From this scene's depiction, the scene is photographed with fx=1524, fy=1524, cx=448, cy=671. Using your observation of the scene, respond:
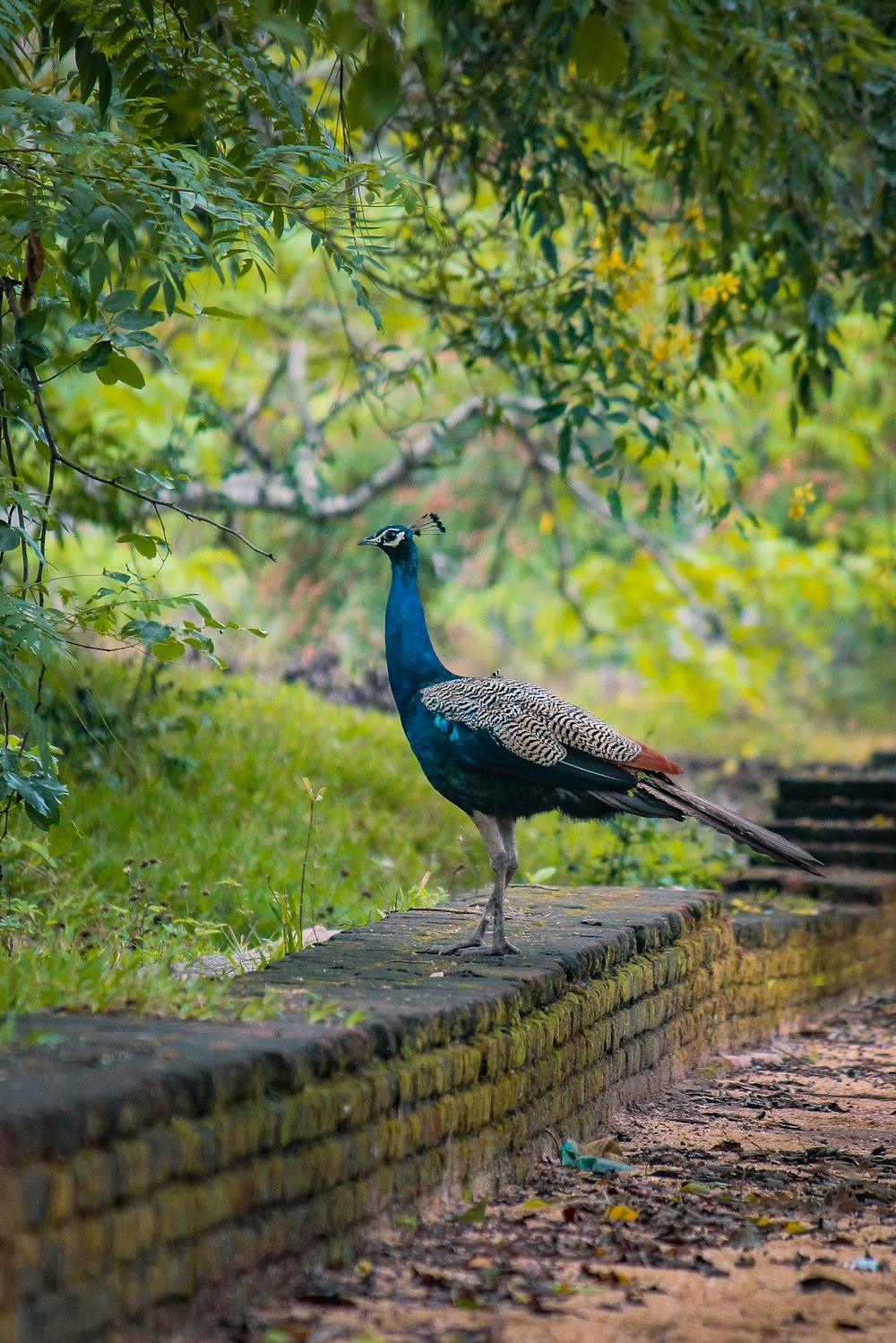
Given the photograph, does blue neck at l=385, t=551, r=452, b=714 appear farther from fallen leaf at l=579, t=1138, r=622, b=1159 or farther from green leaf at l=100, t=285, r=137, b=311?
fallen leaf at l=579, t=1138, r=622, b=1159

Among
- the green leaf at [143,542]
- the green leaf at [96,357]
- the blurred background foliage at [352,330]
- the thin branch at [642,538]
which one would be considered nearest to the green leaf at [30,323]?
the blurred background foliage at [352,330]

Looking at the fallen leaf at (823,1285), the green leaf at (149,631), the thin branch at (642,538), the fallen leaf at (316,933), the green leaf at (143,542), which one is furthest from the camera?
the thin branch at (642,538)

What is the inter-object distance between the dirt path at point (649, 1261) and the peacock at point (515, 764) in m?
0.85

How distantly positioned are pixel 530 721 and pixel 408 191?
173 cm

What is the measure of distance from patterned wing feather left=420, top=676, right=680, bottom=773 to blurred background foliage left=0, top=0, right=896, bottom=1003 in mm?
776

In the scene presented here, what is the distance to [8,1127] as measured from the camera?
233 cm

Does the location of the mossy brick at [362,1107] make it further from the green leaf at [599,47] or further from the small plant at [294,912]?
the green leaf at [599,47]

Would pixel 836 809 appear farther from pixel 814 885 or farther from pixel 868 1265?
pixel 868 1265

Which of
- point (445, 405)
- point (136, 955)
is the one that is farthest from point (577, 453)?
point (136, 955)

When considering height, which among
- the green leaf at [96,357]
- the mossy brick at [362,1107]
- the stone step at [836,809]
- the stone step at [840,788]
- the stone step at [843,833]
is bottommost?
the mossy brick at [362,1107]

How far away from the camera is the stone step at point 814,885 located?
8.23 metres

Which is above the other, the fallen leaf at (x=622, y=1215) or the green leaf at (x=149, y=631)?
the green leaf at (x=149, y=631)

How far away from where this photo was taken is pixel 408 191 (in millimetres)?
4828

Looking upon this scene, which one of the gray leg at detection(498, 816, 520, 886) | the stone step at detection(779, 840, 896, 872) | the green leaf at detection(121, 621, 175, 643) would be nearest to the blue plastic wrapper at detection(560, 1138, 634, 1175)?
the gray leg at detection(498, 816, 520, 886)
